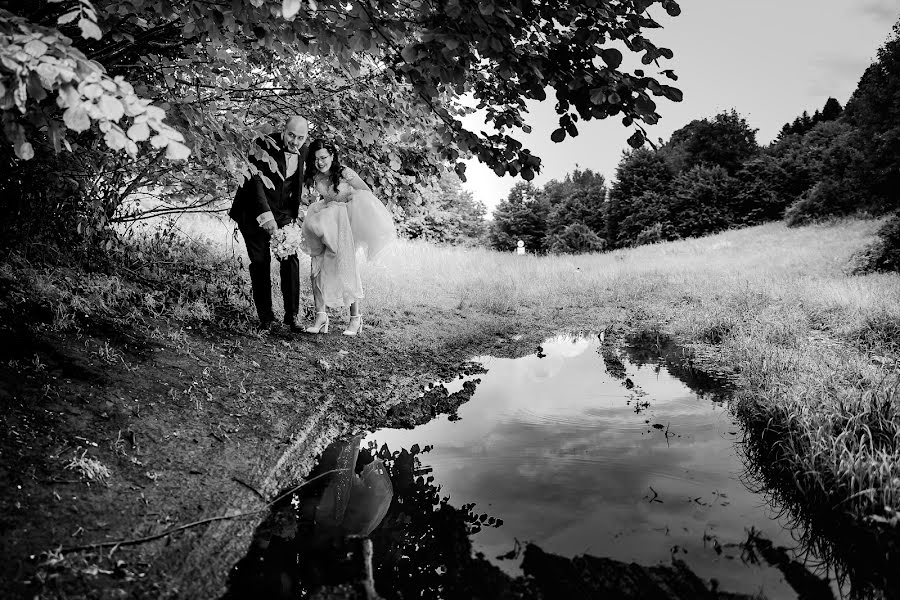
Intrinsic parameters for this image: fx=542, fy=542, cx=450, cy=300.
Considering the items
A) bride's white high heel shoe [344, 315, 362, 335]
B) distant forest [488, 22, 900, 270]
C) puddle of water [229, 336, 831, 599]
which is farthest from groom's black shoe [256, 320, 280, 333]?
distant forest [488, 22, 900, 270]

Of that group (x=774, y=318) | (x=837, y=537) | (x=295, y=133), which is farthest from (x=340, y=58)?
(x=774, y=318)

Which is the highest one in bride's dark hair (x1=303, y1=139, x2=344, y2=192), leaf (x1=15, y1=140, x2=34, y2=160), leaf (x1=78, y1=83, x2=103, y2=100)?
bride's dark hair (x1=303, y1=139, x2=344, y2=192)

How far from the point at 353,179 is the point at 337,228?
0.59m

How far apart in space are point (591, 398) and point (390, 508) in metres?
2.97

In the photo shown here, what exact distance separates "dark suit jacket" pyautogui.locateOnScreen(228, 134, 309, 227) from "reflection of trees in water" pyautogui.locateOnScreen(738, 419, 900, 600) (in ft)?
15.8

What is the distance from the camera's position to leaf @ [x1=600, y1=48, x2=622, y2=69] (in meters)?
3.31

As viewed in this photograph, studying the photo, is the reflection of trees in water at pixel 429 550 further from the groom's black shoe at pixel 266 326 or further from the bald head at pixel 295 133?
the bald head at pixel 295 133

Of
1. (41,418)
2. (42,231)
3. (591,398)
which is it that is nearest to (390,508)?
(41,418)

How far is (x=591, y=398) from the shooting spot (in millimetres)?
5570

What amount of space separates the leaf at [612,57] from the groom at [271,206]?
3282 mm

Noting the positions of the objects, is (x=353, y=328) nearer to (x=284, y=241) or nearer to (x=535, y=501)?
(x=284, y=241)

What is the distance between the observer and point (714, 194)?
1512 inches

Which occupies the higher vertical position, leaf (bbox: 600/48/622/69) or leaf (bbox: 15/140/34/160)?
leaf (bbox: 600/48/622/69)

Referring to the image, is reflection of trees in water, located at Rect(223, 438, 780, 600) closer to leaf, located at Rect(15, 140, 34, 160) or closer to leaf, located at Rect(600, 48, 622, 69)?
leaf, located at Rect(15, 140, 34, 160)
